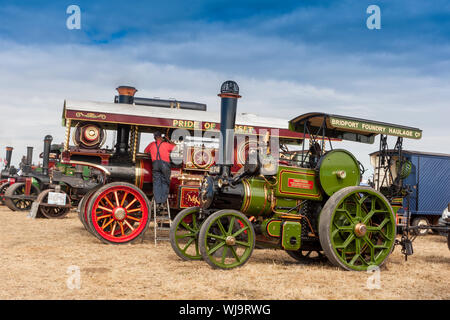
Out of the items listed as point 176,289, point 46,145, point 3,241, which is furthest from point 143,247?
point 46,145

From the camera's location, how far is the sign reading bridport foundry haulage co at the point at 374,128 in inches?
227

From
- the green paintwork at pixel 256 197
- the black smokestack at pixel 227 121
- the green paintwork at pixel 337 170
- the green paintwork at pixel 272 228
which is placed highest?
the black smokestack at pixel 227 121

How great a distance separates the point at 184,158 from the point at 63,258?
9.04 ft

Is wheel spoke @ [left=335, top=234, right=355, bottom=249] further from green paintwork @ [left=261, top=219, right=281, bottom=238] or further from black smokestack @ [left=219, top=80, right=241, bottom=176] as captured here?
black smokestack @ [left=219, top=80, right=241, bottom=176]

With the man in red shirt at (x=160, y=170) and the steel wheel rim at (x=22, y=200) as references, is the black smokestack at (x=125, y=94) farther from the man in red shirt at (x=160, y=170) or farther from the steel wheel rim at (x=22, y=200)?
the steel wheel rim at (x=22, y=200)

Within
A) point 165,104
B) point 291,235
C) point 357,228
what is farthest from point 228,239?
point 165,104

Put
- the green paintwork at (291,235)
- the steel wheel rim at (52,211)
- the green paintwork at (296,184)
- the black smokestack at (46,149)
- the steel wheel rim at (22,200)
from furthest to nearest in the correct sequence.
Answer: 1. the steel wheel rim at (22,200)
2. the black smokestack at (46,149)
3. the steel wheel rim at (52,211)
4. the green paintwork at (296,184)
5. the green paintwork at (291,235)

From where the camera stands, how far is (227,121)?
5.88 m

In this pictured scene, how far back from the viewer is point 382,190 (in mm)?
6586

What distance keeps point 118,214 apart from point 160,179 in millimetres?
856

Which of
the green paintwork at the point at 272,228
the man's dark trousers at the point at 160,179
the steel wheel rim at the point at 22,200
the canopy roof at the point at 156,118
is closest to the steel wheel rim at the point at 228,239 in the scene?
the green paintwork at the point at 272,228

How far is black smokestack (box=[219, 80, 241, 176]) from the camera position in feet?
18.9

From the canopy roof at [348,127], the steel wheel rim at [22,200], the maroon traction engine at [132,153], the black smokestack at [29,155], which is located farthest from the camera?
the black smokestack at [29,155]

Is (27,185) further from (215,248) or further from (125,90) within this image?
(215,248)
